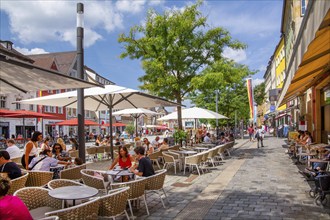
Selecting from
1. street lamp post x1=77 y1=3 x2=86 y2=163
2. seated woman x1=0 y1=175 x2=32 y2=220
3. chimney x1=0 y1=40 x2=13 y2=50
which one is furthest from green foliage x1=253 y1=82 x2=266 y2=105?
seated woman x1=0 y1=175 x2=32 y2=220

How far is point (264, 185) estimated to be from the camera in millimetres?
8258

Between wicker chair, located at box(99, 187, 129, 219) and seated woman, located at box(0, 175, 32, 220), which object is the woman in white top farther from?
seated woman, located at box(0, 175, 32, 220)

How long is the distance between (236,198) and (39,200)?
160 inches

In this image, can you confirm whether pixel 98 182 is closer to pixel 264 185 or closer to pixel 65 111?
pixel 264 185

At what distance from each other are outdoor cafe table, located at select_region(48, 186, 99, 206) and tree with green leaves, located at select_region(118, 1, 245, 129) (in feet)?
32.8

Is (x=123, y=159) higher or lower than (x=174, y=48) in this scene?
lower

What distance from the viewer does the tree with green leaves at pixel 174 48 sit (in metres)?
14.5

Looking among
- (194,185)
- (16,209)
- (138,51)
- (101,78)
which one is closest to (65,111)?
(101,78)

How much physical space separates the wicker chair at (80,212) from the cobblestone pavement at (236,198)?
1.81 metres

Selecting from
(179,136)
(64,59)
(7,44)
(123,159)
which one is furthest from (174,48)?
(64,59)

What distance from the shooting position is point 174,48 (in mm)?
14570

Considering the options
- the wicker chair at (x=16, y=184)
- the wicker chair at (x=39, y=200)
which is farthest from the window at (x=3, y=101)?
the wicker chair at (x=39, y=200)

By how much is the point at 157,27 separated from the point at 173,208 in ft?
33.2

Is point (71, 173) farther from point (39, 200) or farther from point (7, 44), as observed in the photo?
point (7, 44)
